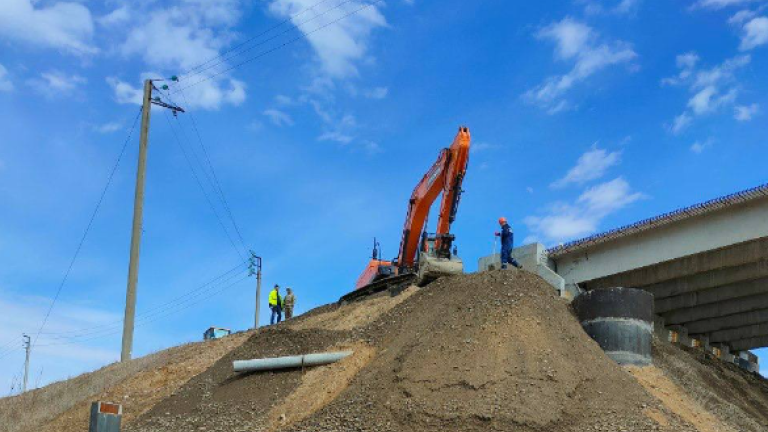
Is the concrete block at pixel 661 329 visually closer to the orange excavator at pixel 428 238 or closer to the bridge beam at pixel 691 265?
the bridge beam at pixel 691 265

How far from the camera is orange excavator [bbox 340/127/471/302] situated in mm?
20672

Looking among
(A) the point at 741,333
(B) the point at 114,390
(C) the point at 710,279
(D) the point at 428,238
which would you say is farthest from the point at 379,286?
(A) the point at 741,333

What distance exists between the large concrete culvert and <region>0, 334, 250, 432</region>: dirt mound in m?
8.78

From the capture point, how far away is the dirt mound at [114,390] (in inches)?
690

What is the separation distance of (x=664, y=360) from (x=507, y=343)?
551 cm

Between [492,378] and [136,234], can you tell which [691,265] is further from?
[136,234]

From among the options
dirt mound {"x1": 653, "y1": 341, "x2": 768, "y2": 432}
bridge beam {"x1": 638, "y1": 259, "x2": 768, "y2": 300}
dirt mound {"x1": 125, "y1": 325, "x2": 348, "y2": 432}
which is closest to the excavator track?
dirt mound {"x1": 125, "y1": 325, "x2": 348, "y2": 432}

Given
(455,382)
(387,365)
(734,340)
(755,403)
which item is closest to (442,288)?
(387,365)

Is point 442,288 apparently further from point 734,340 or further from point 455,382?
point 734,340

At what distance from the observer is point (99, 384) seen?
65.6ft

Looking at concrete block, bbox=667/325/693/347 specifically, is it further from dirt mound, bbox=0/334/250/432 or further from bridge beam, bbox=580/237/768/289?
dirt mound, bbox=0/334/250/432

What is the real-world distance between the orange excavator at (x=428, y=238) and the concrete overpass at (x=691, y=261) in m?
3.21

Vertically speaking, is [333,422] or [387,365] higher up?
[387,365]

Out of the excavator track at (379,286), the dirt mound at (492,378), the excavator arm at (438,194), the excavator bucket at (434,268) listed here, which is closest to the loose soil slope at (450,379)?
the dirt mound at (492,378)
